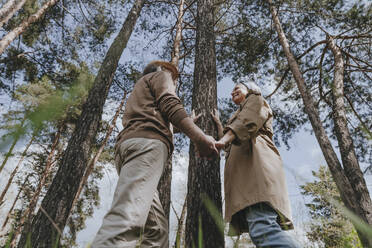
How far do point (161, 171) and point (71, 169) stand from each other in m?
2.91

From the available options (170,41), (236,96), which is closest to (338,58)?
(170,41)

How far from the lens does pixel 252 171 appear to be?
66.7 inches

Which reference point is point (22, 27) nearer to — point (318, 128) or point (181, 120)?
point (181, 120)

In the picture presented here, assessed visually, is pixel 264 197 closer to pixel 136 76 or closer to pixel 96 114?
pixel 96 114

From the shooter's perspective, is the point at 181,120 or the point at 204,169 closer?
the point at 181,120

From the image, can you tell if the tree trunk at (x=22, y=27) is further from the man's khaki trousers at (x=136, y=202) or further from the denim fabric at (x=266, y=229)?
the denim fabric at (x=266, y=229)

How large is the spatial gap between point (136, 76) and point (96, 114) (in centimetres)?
458

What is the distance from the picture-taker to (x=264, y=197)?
1546 millimetres

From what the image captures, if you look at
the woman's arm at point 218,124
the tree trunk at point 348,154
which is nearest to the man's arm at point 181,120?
the woman's arm at point 218,124

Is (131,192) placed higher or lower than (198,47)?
lower

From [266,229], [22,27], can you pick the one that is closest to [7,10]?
[22,27]

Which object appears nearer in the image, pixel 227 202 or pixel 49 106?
pixel 49 106

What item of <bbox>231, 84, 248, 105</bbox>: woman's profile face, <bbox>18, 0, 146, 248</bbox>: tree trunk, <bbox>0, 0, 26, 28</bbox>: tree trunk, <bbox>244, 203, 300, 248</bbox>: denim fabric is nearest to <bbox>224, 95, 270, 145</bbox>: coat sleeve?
<bbox>231, 84, 248, 105</bbox>: woman's profile face

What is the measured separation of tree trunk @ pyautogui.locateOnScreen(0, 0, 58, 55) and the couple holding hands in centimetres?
668
